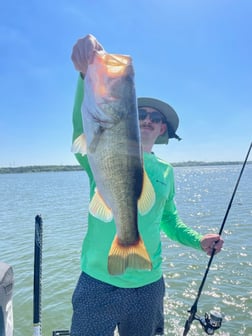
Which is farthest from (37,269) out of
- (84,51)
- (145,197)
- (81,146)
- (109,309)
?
(84,51)

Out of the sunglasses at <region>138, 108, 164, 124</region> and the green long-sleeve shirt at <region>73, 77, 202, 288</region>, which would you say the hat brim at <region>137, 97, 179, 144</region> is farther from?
the green long-sleeve shirt at <region>73, 77, 202, 288</region>

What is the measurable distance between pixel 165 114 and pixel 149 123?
322 millimetres

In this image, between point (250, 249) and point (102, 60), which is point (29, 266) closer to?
point (250, 249)

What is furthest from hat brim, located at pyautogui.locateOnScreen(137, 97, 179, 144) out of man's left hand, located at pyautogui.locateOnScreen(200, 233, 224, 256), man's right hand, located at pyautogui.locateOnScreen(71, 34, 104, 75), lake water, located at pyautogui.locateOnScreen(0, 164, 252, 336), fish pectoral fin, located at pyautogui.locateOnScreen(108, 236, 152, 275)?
lake water, located at pyautogui.locateOnScreen(0, 164, 252, 336)

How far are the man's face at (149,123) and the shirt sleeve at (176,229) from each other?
0.48m

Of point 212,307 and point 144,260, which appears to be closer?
point 144,260

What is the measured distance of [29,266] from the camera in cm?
1088

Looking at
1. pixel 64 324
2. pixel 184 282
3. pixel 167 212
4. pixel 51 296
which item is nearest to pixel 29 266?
pixel 51 296

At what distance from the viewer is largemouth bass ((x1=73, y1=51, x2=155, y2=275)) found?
6.23ft

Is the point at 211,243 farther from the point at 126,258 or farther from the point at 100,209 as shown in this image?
the point at 100,209

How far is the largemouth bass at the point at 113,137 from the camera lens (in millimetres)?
1899

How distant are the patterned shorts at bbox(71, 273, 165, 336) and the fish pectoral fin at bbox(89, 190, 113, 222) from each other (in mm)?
812

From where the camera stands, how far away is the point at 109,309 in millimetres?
2662

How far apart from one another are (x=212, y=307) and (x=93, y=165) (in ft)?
22.5
